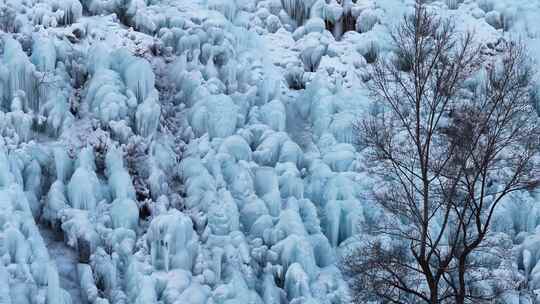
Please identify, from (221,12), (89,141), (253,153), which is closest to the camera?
(89,141)

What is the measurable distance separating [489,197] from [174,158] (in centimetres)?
543

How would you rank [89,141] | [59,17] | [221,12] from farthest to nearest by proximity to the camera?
[221,12]
[59,17]
[89,141]

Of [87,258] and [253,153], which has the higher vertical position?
[253,153]

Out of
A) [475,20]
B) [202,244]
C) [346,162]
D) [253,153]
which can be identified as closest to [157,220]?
[202,244]

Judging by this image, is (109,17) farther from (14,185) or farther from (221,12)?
(14,185)

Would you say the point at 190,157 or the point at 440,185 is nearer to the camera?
the point at 440,185

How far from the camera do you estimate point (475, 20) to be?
1576 centimetres

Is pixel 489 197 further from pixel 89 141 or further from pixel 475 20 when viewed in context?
pixel 89 141

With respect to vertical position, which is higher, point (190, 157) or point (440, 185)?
point (190, 157)

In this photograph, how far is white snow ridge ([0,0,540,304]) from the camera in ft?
32.5

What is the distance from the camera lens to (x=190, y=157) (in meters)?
11.7

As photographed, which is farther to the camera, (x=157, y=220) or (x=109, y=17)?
(x=109, y=17)

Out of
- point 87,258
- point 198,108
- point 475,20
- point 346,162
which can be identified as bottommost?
point 87,258

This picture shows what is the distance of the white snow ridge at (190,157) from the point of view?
9898 mm
